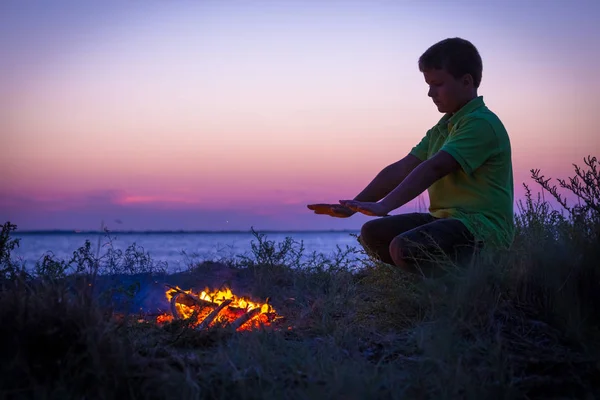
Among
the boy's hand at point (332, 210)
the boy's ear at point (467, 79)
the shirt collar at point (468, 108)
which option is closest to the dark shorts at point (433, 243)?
the boy's hand at point (332, 210)

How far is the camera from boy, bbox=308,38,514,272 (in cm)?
401

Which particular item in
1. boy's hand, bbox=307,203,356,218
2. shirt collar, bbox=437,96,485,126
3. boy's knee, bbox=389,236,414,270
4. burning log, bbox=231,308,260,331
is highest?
shirt collar, bbox=437,96,485,126

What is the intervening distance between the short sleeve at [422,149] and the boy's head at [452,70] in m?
0.60

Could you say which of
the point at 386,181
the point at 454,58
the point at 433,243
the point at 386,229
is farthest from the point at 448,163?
the point at 386,181

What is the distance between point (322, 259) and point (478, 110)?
11.1 feet

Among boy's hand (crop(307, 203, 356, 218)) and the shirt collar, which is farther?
the shirt collar

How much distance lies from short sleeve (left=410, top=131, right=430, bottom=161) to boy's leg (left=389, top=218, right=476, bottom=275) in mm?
1039

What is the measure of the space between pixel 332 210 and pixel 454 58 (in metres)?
1.44

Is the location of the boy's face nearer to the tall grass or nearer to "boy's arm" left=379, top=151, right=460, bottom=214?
"boy's arm" left=379, top=151, right=460, bottom=214

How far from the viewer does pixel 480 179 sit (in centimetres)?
423

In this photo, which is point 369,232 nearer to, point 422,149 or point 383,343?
point 422,149

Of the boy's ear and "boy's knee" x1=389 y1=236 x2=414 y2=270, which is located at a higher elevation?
the boy's ear

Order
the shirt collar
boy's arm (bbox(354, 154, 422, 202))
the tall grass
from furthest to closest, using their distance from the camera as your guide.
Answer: boy's arm (bbox(354, 154, 422, 202)) → the shirt collar → the tall grass

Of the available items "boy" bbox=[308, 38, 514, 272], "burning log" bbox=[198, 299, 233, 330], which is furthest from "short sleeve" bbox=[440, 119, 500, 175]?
"burning log" bbox=[198, 299, 233, 330]
